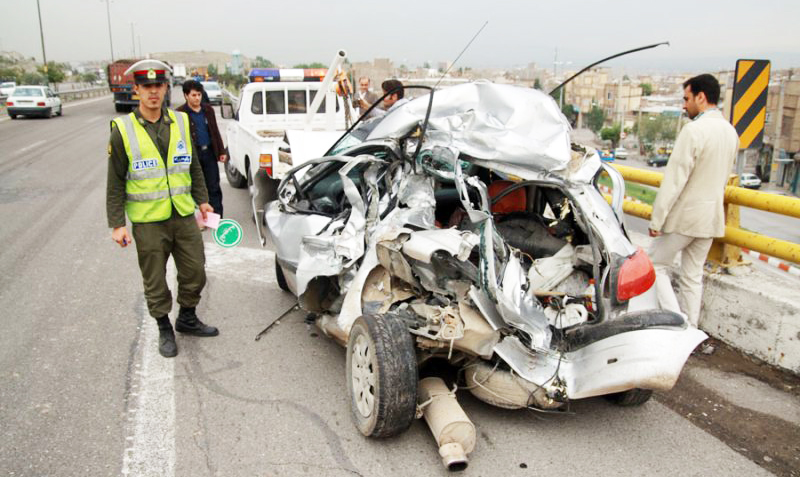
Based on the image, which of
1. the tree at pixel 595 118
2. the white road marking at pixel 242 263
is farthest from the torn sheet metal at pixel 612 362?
the tree at pixel 595 118

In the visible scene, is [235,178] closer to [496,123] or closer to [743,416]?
[496,123]

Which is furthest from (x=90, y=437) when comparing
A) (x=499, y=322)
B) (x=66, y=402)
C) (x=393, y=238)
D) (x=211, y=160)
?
(x=211, y=160)

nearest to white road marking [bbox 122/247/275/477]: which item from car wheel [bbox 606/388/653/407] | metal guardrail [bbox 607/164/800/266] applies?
car wheel [bbox 606/388/653/407]

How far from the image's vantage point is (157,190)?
14.6 feet

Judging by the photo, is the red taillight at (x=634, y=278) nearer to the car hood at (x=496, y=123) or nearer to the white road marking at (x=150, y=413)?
the car hood at (x=496, y=123)

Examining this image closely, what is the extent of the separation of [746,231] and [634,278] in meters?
2.13

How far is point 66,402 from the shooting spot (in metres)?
3.89

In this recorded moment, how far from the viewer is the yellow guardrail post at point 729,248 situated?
486 cm

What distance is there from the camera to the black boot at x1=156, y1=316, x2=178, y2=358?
4.58 metres

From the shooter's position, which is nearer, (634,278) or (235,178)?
(634,278)

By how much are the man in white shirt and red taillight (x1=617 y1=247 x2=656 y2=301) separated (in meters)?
1.19

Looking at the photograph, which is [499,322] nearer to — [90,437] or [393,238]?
[393,238]

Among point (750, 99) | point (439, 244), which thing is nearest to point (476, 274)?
point (439, 244)

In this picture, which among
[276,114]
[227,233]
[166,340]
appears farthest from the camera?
[276,114]
